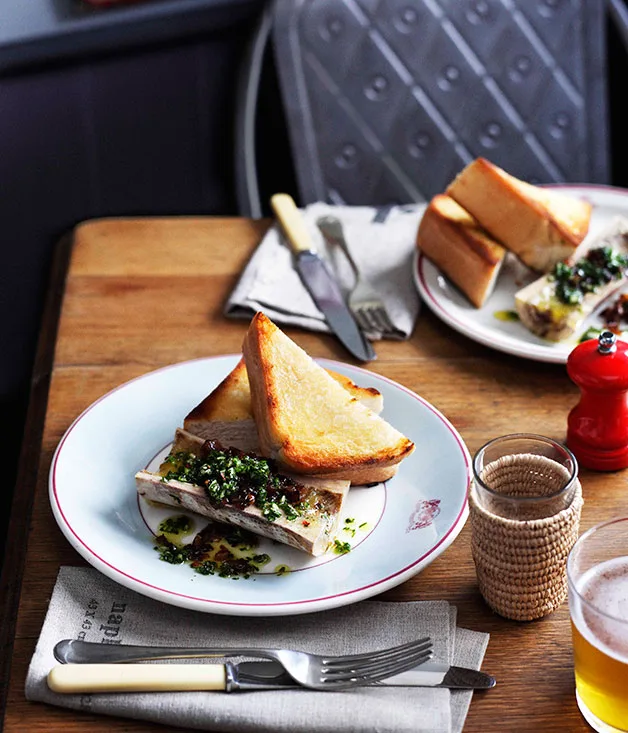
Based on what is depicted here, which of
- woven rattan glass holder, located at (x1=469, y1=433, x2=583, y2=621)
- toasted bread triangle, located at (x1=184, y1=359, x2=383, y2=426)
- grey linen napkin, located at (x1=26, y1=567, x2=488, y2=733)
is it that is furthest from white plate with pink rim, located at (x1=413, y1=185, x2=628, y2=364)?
grey linen napkin, located at (x1=26, y1=567, x2=488, y2=733)

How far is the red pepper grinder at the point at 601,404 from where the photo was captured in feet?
4.46

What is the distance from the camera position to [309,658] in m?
1.09

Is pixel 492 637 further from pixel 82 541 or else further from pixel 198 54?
pixel 198 54

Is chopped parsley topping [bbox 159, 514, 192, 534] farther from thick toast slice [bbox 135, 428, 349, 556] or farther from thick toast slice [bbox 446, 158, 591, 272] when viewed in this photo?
thick toast slice [bbox 446, 158, 591, 272]

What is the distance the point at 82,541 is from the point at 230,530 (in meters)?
0.19

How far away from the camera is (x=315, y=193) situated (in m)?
2.63

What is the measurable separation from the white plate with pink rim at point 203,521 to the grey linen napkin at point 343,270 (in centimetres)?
22

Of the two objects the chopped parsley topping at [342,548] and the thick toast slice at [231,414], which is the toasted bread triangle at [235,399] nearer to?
Answer: the thick toast slice at [231,414]

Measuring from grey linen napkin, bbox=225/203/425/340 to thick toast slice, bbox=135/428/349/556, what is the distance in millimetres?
513

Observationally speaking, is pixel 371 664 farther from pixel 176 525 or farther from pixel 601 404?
pixel 601 404

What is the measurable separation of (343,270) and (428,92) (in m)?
0.89

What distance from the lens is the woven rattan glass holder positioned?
111 cm

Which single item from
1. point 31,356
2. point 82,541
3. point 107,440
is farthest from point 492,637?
point 31,356

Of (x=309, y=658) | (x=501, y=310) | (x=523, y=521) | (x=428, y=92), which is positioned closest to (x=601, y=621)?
(x=523, y=521)
